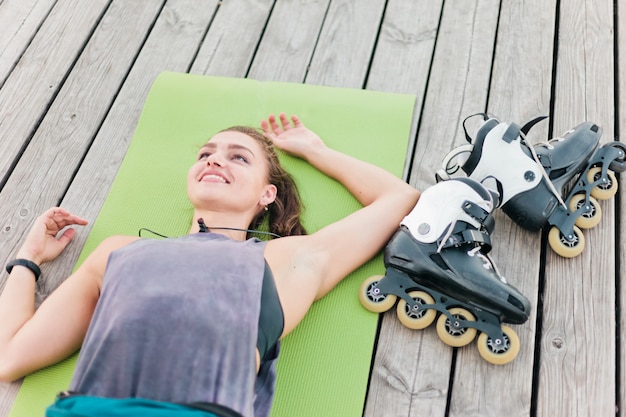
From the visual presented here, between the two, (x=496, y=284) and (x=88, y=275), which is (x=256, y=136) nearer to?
(x=88, y=275)

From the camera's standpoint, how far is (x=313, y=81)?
279 cm

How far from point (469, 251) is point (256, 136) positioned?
83 cm

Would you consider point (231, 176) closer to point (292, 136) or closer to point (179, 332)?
point (292, 136)

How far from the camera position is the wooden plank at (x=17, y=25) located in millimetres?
2975

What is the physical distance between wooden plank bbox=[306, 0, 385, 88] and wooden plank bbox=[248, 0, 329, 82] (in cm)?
4

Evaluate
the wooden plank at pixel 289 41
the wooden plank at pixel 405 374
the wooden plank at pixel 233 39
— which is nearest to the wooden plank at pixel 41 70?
the wooden plank at pixel 233 39

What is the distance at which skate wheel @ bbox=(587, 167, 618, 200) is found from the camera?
227 centimetres

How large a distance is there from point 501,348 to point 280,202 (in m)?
0.85

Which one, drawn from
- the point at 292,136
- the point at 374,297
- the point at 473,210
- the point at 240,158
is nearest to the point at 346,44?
the point at 292,136

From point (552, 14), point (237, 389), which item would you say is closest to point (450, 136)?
point (552, 14)

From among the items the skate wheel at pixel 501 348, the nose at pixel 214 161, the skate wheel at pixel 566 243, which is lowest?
the skate wheel at pixel 501 348

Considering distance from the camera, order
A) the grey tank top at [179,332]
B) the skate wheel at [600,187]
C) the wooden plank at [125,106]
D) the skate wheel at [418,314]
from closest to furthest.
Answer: the grey tank top at [179,332] < the skate wheel at [418,314] < the skate wheel at [600,187] < the wooden plank at [125,106]

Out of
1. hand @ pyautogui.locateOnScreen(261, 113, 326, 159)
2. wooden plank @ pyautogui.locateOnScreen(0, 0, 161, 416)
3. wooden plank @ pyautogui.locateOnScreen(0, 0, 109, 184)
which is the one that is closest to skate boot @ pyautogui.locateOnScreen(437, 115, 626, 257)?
hand @ pyautogui.locateOnScreen(261, 113, 326, 159)

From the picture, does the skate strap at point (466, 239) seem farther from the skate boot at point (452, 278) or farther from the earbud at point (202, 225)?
the earbud at point (202, 225)
